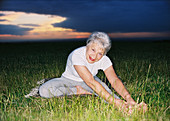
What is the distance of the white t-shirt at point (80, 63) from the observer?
336cm

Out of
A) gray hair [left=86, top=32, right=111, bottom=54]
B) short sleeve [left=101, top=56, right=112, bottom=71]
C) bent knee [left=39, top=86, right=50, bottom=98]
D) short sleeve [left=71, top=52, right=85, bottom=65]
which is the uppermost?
gray hair [left=86, top=32, right=111, bottom=54]

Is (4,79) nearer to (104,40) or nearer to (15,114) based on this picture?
(15,114)

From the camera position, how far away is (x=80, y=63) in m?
3.28

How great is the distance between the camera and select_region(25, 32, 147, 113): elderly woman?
3.05m

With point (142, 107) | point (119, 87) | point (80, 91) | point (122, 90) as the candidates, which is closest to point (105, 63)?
point (119, 87)

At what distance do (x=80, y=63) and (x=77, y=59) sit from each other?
0.11 metres

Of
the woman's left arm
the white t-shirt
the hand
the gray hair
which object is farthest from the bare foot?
the hand

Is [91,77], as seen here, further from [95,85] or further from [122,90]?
[122,90]

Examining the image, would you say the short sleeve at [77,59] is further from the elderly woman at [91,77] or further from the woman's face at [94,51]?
the woman's face at [94,51]

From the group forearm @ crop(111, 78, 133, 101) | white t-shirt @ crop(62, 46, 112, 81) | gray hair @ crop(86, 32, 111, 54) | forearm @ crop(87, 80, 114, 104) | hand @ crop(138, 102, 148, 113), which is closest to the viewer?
hand @ crop(138, 102, 148, 113)

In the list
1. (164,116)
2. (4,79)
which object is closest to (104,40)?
(164,116)

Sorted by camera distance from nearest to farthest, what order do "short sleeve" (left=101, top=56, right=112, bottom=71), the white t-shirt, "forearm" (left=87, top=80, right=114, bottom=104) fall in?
"forearm" (left=87, top=80, right=114, bottom=104), the white t-shirt, "short sleeve" (left=101, top=56, right=112, bottom=71)

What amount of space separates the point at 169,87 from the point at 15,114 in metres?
3.41

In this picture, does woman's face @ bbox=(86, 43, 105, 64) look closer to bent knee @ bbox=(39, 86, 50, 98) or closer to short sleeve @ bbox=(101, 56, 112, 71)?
short sleeve @ bbox=(101, 56, 112, 71)
